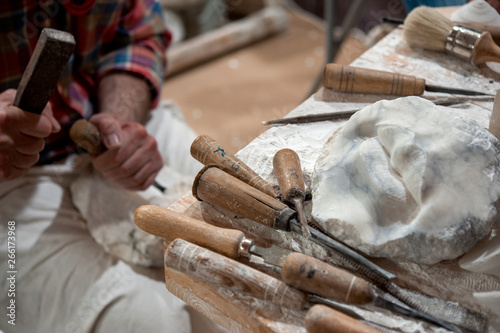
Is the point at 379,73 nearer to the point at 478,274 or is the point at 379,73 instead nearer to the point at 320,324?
the point at 478,274

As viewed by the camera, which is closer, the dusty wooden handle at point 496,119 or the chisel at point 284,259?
the chisel at point 284,259

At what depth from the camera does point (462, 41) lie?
1166mm

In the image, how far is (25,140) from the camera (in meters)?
1.09

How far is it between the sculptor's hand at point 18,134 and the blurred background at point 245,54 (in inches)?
55.6

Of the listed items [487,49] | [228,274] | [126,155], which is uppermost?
[487,49]

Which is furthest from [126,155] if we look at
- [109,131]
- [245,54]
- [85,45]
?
[245,54]

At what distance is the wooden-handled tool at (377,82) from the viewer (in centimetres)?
111

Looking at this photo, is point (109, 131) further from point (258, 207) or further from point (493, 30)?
point (493, 30)

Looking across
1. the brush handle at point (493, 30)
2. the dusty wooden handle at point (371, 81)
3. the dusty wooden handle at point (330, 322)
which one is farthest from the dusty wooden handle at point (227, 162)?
the brush handle at point (493, 30)

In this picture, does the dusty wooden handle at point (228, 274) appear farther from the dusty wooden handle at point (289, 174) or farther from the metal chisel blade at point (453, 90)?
the metal chisel blade at point (453, 90)

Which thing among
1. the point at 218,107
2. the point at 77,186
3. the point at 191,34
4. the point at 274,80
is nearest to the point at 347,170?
the point at 77,186

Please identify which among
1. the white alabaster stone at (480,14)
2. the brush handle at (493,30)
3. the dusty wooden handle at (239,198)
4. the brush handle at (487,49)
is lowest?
the dusty wooden handle at (239,198)

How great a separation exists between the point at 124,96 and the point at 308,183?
2.60 feet

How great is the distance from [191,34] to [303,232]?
281 cm
